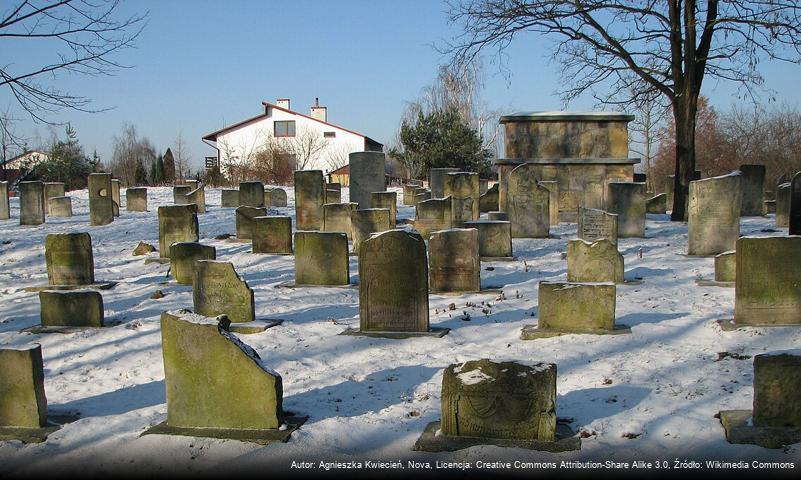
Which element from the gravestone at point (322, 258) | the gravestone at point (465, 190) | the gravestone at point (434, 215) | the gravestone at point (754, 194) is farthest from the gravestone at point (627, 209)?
the gravestone at point (322, 258)

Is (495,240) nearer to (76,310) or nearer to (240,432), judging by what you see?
(76,310)

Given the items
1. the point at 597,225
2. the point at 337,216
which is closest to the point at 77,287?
the point at 337,216

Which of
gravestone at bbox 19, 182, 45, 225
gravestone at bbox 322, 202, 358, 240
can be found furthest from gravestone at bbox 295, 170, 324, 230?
gravestone at bbox 19, 182, 45, 225

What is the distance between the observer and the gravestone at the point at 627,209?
52.5 ft

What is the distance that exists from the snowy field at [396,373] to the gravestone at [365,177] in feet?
27.0

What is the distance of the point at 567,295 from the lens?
26.2ft

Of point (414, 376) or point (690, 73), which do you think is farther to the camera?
point (690, 73)

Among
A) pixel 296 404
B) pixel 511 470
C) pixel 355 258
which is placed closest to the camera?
pixel 511 470

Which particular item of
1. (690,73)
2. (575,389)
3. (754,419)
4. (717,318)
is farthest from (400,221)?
(754,419)

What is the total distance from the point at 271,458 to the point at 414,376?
2.10 m

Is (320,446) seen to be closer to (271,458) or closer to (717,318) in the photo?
(271,458)

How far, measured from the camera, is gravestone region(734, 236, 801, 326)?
7.80 meters

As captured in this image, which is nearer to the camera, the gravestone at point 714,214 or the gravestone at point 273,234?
the gravestone at point 714,214

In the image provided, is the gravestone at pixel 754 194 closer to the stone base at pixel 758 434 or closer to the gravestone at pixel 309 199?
the gravestone at pixel 309 199
